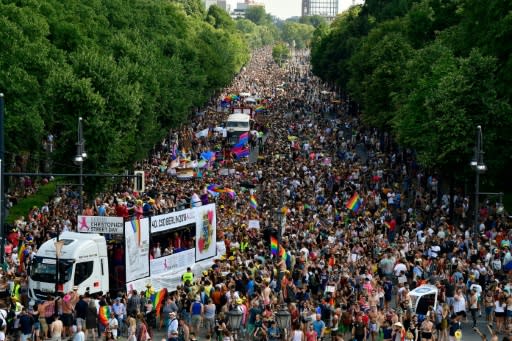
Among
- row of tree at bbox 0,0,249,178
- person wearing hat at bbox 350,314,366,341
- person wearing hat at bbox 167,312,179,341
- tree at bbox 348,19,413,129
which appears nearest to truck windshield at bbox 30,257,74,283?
person wearing hat at bbox 167,312,179,341

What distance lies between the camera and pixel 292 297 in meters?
32.1

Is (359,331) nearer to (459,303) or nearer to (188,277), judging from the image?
(459,303)

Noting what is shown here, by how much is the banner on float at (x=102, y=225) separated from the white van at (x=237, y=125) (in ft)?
166

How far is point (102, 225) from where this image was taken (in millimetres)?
34188

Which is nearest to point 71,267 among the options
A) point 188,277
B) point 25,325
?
point 188,277

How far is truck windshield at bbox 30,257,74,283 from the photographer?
3262 centimetres

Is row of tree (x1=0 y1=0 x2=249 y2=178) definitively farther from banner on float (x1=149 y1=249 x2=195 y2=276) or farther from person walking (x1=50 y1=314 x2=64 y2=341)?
person walking (x1=50 y1=314 x2=64 y2=341)

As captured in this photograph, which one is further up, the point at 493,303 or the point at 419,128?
the point at 419,128

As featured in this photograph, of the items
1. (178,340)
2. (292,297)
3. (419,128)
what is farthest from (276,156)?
(178,340)

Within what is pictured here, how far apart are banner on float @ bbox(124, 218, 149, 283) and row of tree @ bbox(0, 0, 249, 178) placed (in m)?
18.2

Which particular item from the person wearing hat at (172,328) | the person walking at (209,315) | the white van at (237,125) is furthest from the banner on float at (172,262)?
the white van at (237,125)

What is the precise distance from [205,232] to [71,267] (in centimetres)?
689

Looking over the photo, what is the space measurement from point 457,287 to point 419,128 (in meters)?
23.7

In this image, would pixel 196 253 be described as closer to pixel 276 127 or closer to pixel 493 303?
pixel 493 303
